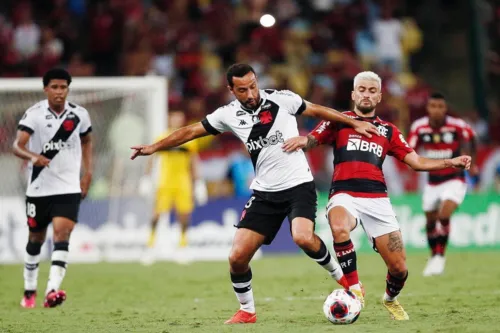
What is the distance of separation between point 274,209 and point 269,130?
0.76 metres

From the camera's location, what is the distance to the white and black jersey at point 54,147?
11.9 meters

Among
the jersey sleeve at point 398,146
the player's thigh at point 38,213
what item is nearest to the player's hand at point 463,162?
the jersey sleeve at point 398,146

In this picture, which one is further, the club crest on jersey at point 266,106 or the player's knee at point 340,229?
the club crest on jersey at point 266,106

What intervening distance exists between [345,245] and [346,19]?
16.7m

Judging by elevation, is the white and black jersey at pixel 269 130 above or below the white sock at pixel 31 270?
above

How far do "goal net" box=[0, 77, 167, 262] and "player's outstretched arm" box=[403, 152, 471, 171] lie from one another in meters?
10.2

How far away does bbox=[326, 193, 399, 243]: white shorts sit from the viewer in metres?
9.66

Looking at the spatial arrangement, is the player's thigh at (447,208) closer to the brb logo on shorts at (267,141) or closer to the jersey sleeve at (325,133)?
the jersey sleeve at (325,133)

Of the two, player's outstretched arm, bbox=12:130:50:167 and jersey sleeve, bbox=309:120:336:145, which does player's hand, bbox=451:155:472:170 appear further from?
player's outstretched arm, bbox=12:130:50:167

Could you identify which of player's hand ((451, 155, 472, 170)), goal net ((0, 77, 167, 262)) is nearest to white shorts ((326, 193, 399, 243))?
player's hand ((451, 155, 472, 170))

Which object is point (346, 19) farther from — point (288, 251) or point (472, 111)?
point (288, 251)

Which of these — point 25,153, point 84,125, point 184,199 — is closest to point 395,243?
point 84,125

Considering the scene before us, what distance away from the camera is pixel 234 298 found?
1240 cm

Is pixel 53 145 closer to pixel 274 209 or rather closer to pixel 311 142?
pixel 274 209
